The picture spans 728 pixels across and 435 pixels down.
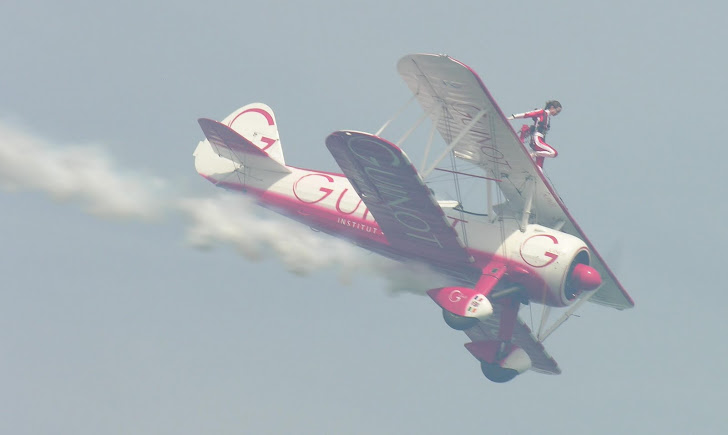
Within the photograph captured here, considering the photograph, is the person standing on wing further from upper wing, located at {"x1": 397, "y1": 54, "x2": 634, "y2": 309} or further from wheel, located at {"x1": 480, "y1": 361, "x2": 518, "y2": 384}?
wheel, located at {"x1": 480, "y1": 361, "x2": 518, "y2": 384}

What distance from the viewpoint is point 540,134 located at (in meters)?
26.7

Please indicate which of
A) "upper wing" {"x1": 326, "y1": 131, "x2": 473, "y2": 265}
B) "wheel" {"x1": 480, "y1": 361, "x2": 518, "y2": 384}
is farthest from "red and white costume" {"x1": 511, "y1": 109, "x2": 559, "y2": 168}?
"wheel" {"x1": 480, "y1": 361, "x2": 518, "y2": 384}

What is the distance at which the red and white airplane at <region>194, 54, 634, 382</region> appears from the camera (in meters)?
24.3

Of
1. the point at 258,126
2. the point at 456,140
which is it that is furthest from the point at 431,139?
the point at 258,126

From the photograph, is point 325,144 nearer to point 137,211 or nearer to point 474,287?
point 474,287

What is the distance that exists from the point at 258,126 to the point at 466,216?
7.49m

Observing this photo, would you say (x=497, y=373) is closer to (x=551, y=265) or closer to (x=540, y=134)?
(x=551, y=265)

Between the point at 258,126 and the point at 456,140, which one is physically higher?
the point at 258,126

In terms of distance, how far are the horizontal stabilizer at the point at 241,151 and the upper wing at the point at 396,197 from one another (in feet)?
14.0

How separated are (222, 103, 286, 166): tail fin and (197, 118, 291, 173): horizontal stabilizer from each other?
3.83 ft

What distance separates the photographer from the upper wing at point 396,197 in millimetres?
23391

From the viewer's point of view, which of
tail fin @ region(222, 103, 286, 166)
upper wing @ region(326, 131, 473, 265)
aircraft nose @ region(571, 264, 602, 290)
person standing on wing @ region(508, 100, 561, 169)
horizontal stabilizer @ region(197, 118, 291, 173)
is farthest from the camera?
tail fin @ region(222, 103, 286, 166)

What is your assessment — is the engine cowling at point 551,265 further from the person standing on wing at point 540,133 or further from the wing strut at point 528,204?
the person standing on wing at point 540,133

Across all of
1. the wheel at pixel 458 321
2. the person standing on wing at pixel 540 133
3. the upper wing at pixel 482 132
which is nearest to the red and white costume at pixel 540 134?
the person standing on wing at pixel 540 133
